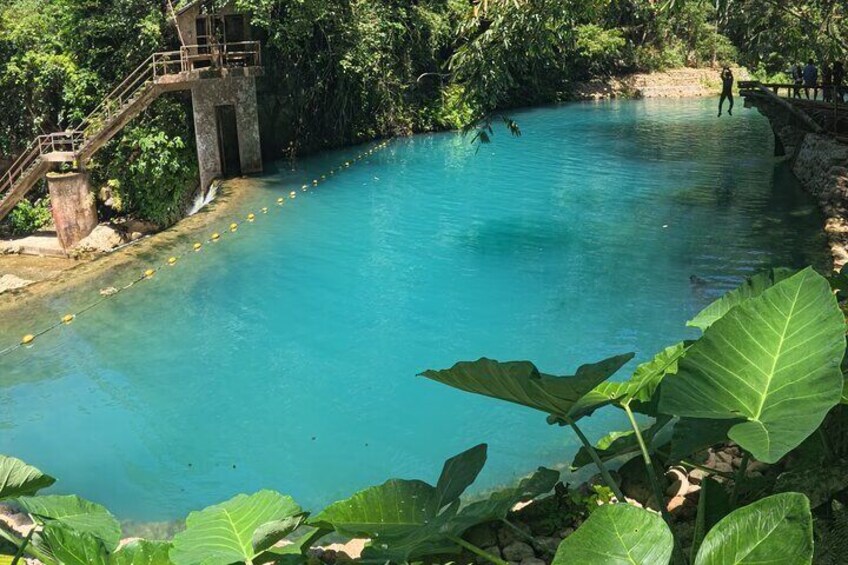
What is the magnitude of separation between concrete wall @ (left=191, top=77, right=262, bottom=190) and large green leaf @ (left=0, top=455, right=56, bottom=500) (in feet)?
46.3

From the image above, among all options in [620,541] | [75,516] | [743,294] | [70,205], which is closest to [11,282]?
[70,205]

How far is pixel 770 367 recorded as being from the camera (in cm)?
240

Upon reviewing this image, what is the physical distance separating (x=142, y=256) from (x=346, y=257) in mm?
3020

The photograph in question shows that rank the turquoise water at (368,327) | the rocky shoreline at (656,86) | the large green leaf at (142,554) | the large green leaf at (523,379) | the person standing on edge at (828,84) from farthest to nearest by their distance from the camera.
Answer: the rocky shoreline at (656,86) < the person standing on edge at (828,84) < the turquoise water at (368,327) < the large green leaf at (142,554) < the large green leaf at (523,379)

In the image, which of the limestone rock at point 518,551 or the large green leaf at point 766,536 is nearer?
the large green leaf at point 766,536

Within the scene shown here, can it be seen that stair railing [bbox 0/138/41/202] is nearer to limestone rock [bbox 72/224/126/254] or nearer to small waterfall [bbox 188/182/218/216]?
limestone rock [bbox 72/224/126/254]

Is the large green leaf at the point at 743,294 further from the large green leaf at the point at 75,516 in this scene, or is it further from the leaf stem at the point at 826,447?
the large green leaf at the point at 75,516

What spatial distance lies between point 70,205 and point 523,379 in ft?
45.2

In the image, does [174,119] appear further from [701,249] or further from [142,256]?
[701,249]

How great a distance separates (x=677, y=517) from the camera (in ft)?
12.7

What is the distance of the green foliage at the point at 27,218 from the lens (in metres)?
15.8

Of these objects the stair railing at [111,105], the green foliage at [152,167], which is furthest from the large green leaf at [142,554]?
the green foliage at [152,167]

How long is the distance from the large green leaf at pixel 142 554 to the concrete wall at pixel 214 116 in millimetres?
14393

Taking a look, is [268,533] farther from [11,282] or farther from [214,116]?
[214,116]
